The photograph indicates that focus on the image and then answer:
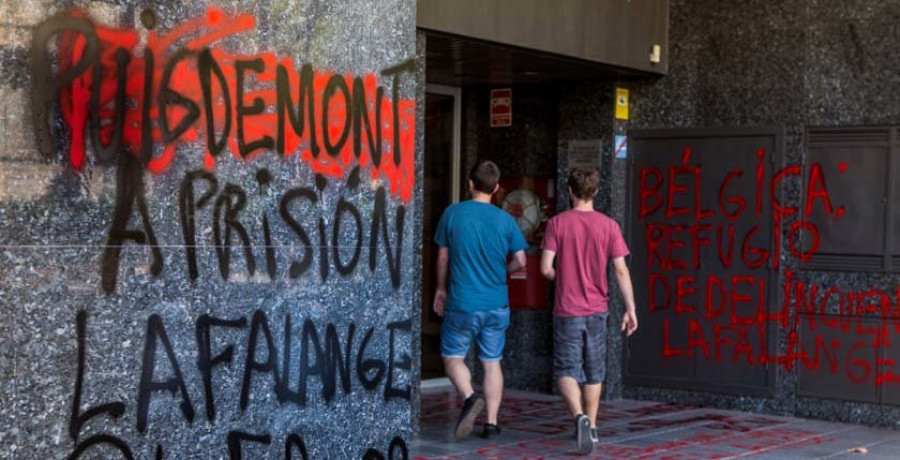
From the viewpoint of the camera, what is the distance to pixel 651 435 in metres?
8.82

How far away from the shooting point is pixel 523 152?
11055 mm

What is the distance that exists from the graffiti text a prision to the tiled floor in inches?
78.1

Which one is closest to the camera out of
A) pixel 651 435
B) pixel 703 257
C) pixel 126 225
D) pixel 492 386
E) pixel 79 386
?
pixel 79 386

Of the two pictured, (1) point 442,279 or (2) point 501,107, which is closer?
(1) point 442,279

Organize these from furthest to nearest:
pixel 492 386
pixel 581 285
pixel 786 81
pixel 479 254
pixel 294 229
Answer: pixel 786 81 < pixel 492 386 < pixel 479 254 < pixel 581 285 < pixel 294 229

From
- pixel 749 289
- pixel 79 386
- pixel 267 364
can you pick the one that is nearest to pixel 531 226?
pixel 749 289

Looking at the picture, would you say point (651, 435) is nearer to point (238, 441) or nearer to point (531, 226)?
point (531, 226)

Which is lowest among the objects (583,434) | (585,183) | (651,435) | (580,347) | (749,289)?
(651,435)

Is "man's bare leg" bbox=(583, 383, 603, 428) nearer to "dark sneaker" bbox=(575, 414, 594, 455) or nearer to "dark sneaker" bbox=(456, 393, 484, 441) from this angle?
"dark sneaker" bbox=(575, 414, 594, 455)

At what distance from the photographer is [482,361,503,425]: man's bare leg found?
8266 millimetres

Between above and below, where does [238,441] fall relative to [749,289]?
below

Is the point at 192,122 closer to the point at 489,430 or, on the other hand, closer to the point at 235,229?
the point at 235,229

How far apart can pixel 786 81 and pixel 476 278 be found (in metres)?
3.22

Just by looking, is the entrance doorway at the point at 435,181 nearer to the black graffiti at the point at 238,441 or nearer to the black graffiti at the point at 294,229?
the black graffiti at the point at 294,229
